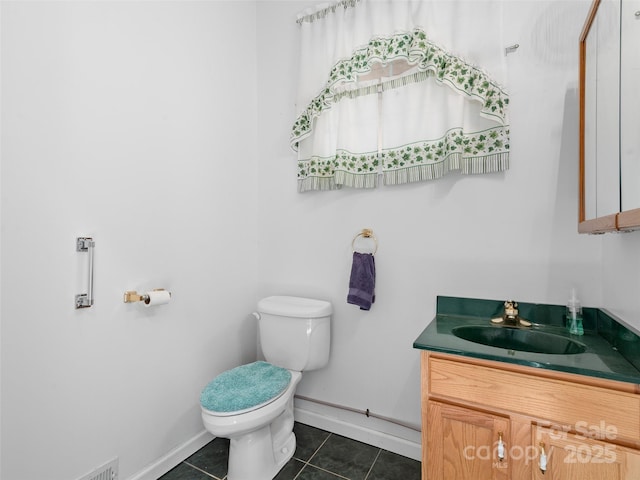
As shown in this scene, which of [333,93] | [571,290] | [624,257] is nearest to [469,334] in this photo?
[571,290]

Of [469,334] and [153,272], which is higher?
[153,272]

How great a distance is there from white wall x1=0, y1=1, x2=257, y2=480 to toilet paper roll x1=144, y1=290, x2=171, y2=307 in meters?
0.08

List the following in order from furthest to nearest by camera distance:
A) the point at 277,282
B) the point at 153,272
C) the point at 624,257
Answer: the point at 277,282 → the point at 153,272 → the point at 624,257

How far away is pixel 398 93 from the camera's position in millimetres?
1711

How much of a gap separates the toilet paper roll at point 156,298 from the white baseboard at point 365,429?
1.13 m

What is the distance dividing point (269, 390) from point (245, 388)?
0.38 feet

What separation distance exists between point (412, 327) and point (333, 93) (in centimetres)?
139

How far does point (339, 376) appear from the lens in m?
1.93

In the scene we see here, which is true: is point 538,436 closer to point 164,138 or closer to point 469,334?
point 469,334

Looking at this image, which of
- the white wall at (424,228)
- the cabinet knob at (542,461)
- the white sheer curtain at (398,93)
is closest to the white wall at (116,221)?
the white wall at (424,228)

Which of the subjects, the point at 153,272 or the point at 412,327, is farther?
the point at 412,327

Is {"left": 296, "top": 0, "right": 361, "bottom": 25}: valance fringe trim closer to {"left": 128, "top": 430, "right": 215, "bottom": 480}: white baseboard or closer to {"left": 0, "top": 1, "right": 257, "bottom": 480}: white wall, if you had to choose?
{"left": 0, "top": 1, "right": 257, "bottom": 480}: white wall

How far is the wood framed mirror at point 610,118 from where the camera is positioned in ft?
2.95

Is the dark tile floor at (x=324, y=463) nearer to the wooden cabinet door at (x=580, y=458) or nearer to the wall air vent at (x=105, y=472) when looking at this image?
the wall air vent at (x=105, y=472)
